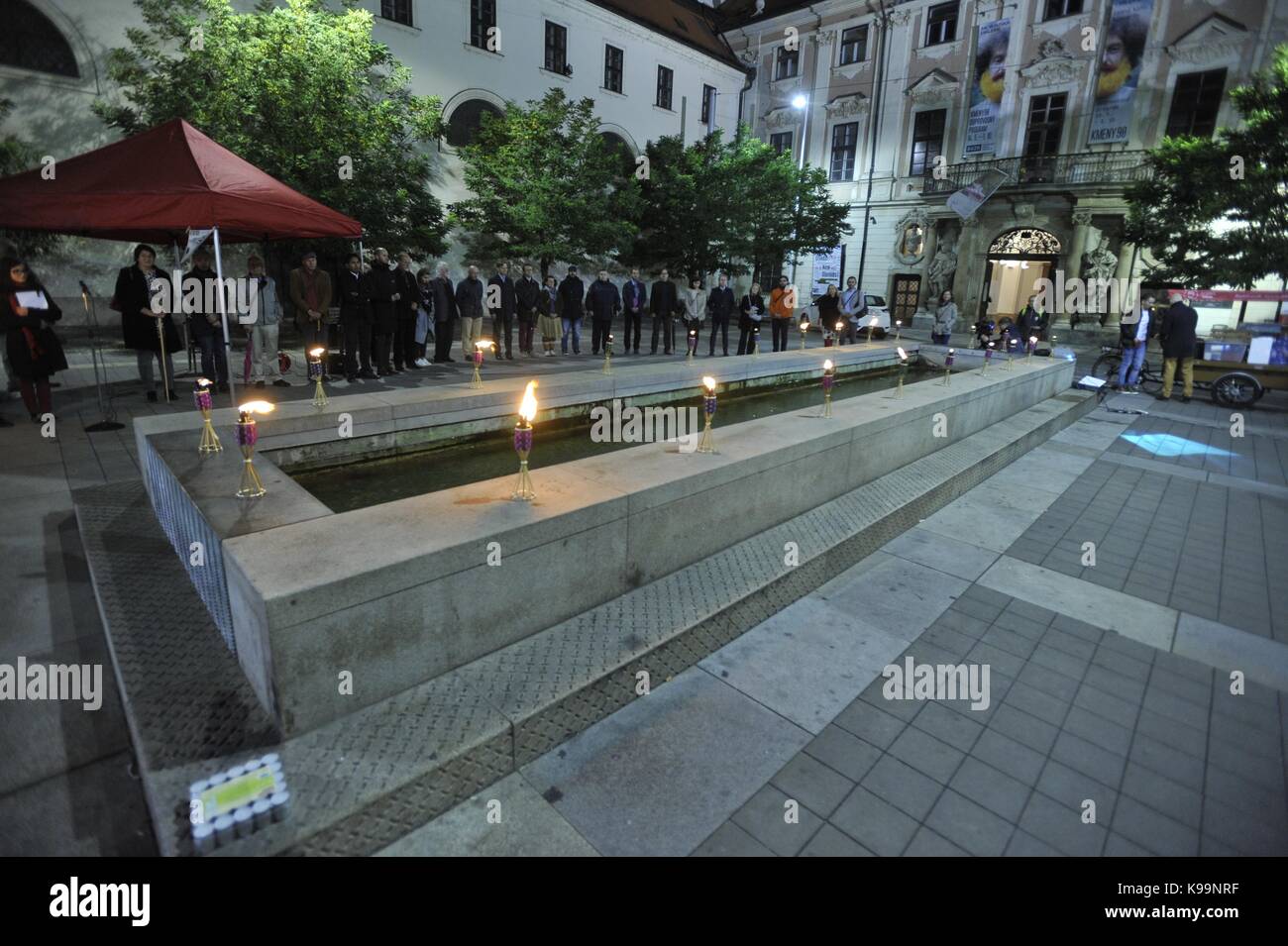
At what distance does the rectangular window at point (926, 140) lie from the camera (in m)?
31.4

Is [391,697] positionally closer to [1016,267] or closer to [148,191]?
[148,191]

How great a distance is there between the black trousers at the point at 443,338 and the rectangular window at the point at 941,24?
104ft

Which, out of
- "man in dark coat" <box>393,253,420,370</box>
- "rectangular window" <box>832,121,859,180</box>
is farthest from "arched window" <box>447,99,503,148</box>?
"rectangular window" <box>832,121,859,180</box>

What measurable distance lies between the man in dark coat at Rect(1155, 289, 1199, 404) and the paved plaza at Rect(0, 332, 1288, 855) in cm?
1031

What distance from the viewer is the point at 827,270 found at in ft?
120

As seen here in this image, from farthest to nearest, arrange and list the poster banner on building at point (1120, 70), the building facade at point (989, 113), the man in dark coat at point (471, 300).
Answer: the poster banner on building at point (1120, 70) < the building facade at point (989, 113) < the man in dark coat at point (471, 300)

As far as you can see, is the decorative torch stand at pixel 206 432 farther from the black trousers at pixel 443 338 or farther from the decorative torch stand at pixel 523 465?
the black trousers at pixel 443 338

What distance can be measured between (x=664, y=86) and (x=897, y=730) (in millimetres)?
35780

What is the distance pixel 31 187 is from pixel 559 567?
24.3 feet

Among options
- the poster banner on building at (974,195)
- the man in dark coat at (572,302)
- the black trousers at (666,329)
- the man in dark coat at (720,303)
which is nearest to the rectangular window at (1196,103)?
the poster banner on building at (974,195)

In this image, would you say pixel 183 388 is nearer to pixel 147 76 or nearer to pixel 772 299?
pixel 147 76

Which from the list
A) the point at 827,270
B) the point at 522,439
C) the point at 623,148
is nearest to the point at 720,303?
the point at 522,439

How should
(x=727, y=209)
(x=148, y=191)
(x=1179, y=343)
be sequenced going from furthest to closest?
(x=727, y=209)
(x=1179, y=343)
(x=148, y=191)
